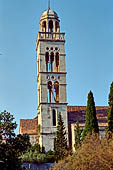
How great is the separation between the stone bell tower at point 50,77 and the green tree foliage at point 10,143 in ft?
77.8

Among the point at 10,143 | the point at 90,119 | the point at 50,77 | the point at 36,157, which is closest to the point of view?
the point at 10,143

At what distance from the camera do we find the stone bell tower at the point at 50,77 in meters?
50.1

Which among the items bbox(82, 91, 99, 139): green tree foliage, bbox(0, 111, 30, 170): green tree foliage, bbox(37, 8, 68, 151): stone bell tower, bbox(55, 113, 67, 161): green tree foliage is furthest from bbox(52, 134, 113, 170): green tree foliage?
bbox(37, 8, 68, 151): stone bell tower

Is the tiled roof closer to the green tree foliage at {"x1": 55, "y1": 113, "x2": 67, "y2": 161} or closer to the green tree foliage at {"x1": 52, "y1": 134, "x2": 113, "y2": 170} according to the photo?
the green tree foliage at {"x1": 55, "y1": 113, "x2": 67, "y2": 161}

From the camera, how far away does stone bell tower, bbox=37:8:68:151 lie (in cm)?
5009

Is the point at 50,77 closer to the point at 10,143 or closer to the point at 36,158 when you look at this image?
the point at 36,158

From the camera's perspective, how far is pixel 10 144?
25703mm

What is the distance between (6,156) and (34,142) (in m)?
27.5

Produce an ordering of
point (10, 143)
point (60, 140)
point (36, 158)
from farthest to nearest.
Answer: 1. point (60, 140)
2. point (36, 158)
3. point (10, 143)

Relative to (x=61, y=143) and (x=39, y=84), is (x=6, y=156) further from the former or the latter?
(x=39, y=84)

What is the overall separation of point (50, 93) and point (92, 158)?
2599 cm

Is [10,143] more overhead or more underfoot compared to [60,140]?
more underfoot

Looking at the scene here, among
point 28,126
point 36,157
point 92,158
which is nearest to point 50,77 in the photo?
point 28,126

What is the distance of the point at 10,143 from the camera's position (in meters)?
25.6
